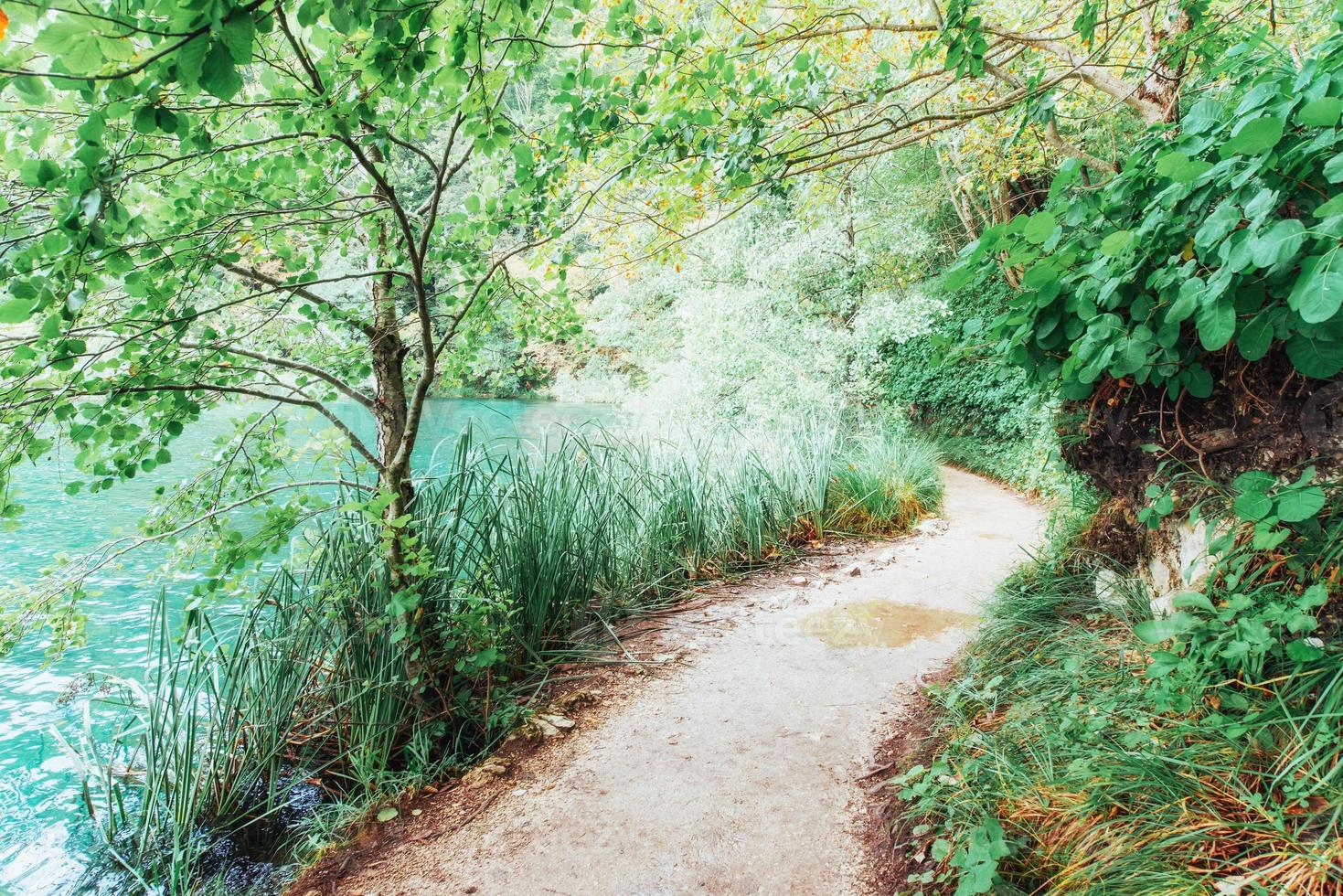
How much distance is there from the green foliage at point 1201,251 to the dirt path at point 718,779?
5.50ft

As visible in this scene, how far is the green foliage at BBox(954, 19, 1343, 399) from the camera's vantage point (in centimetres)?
144

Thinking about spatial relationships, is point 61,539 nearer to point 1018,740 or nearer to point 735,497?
point 735,497

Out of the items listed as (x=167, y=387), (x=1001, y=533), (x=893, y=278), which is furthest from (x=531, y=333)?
(x=893, y=278)

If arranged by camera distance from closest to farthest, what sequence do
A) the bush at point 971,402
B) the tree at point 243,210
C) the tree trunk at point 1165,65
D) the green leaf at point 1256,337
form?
the tree at point 243,210 → the green leaf at point 1256,337 → the tree trunk at point 1165,65 → the bush at point 971,402

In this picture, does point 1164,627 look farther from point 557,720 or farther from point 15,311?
point 15,311

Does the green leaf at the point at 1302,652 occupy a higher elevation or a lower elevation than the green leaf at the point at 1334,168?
lower

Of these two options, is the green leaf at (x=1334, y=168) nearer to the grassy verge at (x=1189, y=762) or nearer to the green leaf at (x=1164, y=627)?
the grassy verge at (x=1189, y=762)

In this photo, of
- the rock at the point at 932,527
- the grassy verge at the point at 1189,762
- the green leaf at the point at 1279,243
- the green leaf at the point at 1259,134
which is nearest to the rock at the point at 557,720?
the grassy verge at the point at 1189,762

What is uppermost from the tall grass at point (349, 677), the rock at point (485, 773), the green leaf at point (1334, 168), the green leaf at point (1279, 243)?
the green leaf at point (1334, 168)

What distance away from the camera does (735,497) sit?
17.2 feet

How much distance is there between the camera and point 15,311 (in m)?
1.35

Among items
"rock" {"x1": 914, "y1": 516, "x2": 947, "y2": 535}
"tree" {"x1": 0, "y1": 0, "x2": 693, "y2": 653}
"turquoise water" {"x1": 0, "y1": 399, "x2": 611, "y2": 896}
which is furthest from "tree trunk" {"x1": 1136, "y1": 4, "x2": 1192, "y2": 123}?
"rock" {"x1": 914, "y1": 516, "x2": 947, "y2": 535}

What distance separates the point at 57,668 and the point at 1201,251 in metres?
7.44

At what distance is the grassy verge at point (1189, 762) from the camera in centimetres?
141
